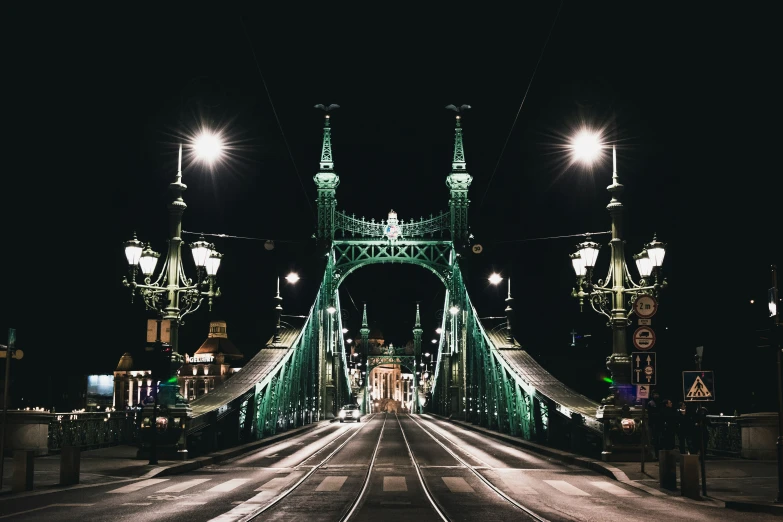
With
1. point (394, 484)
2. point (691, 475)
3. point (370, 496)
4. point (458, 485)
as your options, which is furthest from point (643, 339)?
point (370, 496)

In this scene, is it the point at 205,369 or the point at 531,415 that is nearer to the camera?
the point at 531,415

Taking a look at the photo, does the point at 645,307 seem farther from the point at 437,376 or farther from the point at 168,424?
the point at 437,376

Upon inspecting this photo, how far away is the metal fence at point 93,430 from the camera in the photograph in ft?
85.9

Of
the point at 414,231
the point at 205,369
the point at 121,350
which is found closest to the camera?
the point at 121,350

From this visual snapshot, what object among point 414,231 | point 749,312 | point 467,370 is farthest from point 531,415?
point 414,231

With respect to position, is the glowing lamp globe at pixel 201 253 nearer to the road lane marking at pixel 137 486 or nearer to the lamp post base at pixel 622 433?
the road lane marking at pixel 137 486

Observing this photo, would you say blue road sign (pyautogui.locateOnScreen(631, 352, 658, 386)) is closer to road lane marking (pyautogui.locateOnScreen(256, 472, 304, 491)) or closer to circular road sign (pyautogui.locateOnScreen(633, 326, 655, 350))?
circular road sign (pyautogui.locateOnScreen(633, 326, 655, 350))

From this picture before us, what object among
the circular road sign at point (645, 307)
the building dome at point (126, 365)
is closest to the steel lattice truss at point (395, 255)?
the circular road sign at point (645, 307)

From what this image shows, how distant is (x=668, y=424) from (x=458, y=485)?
20.9ft

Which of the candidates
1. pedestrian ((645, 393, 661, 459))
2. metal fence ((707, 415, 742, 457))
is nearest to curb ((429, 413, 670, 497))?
pedestrian ((645, 393, 661, 459))

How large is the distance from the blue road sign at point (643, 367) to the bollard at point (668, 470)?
2.07m

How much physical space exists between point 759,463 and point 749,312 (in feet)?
89.1

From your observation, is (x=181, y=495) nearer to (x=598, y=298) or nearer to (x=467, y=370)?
(x=598, y=298)

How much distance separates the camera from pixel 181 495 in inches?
625
